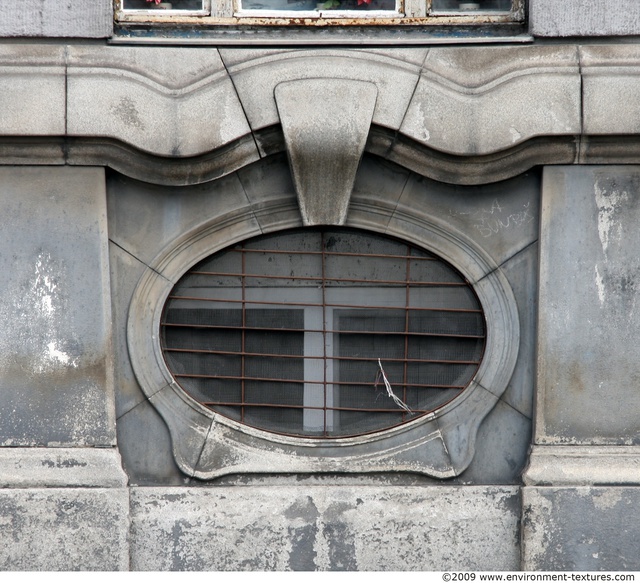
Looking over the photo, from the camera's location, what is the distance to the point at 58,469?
589 cm

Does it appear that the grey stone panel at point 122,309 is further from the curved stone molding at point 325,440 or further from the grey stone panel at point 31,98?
the grey stone panel at point 31,98

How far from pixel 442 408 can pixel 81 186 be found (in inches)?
107

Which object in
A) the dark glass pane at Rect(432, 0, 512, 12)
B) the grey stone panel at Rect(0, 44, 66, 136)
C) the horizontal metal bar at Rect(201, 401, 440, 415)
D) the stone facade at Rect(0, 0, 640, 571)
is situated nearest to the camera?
the grey stone panel at Rect(0, 44, 66, 136)

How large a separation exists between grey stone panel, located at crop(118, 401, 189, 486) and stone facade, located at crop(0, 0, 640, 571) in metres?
0.01

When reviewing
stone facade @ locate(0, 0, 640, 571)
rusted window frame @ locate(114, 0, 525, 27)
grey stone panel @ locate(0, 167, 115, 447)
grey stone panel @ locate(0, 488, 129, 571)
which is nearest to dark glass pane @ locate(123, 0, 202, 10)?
rusted window frame @ locate(114, 0, 525, 27)

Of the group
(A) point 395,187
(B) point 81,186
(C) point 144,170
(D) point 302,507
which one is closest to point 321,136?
(A) point 395,187

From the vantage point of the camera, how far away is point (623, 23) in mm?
5867

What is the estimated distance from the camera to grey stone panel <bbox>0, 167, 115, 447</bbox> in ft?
19.3

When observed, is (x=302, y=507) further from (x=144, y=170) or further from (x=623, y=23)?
(x=623, y=23)

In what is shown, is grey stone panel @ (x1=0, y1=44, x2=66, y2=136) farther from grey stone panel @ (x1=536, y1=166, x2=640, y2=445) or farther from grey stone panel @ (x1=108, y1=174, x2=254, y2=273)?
grey stone panel @ (x1=536, y1=166, x2=640, y2=445)

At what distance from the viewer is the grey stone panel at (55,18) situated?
19.0 feet

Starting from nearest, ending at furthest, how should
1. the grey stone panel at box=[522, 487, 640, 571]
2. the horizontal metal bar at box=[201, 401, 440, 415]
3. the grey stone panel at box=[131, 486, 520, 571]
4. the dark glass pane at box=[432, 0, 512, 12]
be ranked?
1. the grey stone panel at box=[522, 487, 640, 571]
2. the grey stone panel at box=[131, 486, 520, 571]
3. the dark glass pane at box=[432, 0, 512, 12]
4. the horizontal metal bar at box=[201, 401, 440, 415]

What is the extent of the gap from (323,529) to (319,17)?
3277 millimetres

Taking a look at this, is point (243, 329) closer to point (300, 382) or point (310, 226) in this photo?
point (300, 382)
